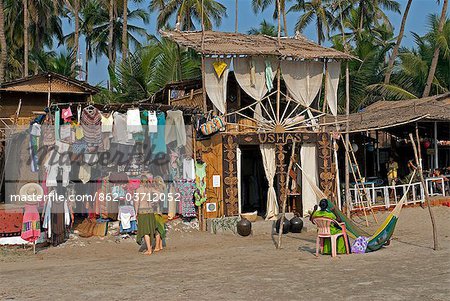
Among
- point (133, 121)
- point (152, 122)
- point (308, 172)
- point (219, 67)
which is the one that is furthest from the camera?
point (308, 172)

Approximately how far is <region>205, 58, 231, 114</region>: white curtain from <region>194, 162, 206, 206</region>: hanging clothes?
1489 millimetres

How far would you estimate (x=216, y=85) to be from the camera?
13.0 meters

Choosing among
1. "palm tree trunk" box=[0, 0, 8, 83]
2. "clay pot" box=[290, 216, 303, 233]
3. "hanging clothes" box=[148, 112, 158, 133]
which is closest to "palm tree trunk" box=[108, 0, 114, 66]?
"palm tree trunk" box=[0, 0, 8, 83]

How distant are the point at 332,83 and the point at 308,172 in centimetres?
239

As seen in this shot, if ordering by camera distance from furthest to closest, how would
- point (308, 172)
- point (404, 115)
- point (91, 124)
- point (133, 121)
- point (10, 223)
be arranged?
1. point (404, 115)
2. point (308, 172)
3. point (133, 121)
4. point (91, 124)
5. point (10, 223)

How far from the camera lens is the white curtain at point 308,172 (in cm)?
1348

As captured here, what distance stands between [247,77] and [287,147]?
89.0 inches

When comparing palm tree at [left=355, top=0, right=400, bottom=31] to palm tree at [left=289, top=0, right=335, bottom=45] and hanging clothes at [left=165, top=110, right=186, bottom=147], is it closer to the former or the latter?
palm tree at [left=289, top=0, right=335, bottom=45]

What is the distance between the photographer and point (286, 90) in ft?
47.8

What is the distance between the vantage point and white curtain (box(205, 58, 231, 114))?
42.6 ft

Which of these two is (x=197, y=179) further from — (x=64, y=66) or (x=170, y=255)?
(x=64, y=66)

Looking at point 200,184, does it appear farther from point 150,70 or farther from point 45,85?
point 150,70

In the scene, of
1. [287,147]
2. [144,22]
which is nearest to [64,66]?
[144,22]

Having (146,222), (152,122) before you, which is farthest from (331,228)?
(152,122)
